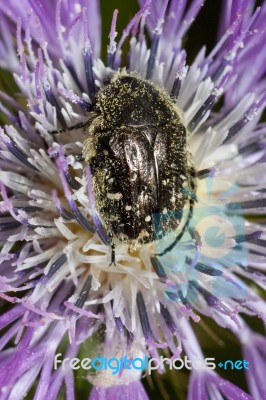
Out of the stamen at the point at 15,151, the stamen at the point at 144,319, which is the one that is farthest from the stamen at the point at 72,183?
the stamen at the point at 144,319

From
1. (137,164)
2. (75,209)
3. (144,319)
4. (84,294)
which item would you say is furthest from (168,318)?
(137,164)

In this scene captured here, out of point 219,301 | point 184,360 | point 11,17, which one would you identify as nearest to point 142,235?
point 219,301

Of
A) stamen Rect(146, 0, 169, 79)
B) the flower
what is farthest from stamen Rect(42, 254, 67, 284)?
stamen Rect(146, 0, 169, 79)

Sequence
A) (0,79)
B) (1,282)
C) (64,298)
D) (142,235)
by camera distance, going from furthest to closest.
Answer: (0,79) < (64,298) < (1,282) < (142,235)

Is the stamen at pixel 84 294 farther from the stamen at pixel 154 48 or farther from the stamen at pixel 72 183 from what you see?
the stamen at pixel 154 48

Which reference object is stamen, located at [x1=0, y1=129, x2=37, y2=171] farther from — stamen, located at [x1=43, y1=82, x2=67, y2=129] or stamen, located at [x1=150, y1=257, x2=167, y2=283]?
stamen, located at [x1=150, y1=257, x2=167, y2=283]

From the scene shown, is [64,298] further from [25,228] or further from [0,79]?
[0,79]

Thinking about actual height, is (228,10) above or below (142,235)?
above

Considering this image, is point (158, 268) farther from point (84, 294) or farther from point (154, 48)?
point (154, 48)
